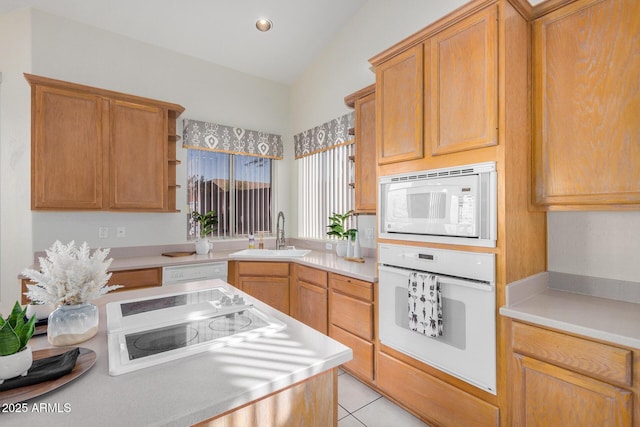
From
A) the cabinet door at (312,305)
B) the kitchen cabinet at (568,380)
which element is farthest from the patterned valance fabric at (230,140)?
the kitchen cabinet at (568,380)

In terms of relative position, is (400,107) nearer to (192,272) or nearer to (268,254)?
(268,254)

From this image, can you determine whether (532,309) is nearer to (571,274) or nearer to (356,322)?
(571,274)

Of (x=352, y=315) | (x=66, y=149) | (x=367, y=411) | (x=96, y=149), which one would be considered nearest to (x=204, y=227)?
(x=96, y=149)

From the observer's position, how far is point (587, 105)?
155 centimetres

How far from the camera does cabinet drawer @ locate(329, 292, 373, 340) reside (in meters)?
2.28

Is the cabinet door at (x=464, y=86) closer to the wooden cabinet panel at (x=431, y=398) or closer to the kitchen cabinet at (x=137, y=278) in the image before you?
the wooden cabinet panel at (x=431, y=398)

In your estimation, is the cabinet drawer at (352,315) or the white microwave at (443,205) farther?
the cabinet drawer at (352,315)

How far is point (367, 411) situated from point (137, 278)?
86.7 inches

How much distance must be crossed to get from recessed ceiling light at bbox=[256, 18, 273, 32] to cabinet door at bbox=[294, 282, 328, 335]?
2.77 m

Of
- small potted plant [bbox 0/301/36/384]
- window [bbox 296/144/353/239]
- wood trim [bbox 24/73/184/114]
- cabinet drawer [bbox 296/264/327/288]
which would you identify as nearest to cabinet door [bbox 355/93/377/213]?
window [bbox 296/144/353/239]

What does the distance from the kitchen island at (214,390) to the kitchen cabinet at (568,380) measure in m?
1.08

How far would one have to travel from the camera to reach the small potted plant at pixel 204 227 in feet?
11.1

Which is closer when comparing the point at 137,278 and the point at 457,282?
the point at 457,282

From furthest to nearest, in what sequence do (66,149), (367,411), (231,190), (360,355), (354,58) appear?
(231,190)
(354,58)
(66,149)
(360,355)
(367,411)
